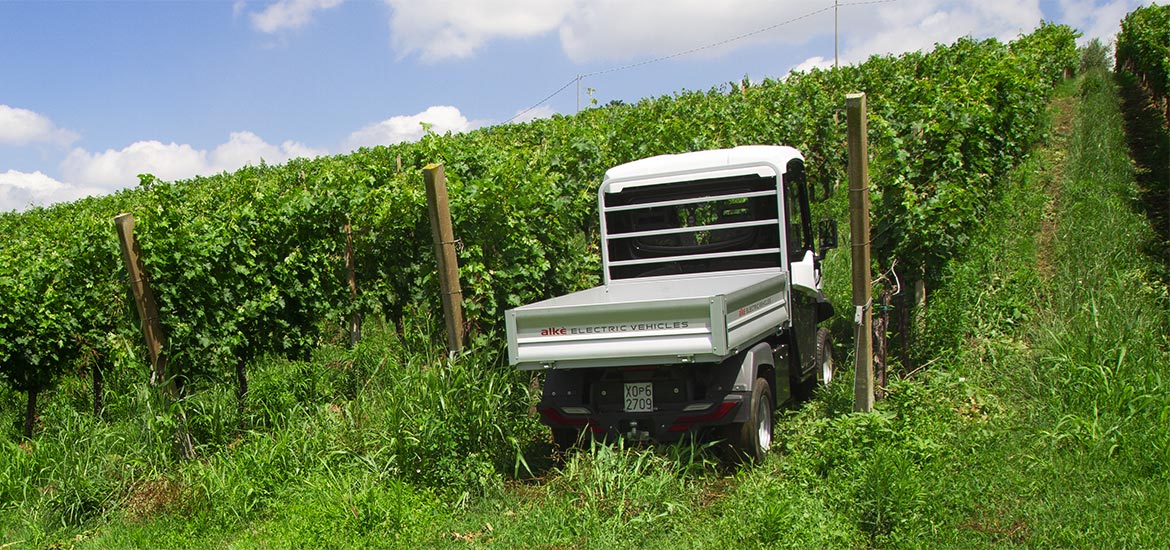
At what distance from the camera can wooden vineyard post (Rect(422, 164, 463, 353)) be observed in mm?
6430

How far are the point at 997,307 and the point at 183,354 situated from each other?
7053 mm

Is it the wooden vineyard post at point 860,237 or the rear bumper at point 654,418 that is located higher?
the wooden vineyard post at point 860,237

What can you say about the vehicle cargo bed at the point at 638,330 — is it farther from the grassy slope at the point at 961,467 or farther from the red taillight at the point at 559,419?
the grassy slope at the point at 961,467

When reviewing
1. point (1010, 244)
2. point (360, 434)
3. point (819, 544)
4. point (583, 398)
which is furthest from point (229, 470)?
point (1010, 244)

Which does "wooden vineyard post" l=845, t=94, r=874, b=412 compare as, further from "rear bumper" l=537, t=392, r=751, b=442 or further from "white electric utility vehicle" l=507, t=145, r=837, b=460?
"rear bumper" l=537, t=392, r=751, b=442

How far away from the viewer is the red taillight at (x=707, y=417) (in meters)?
5.40

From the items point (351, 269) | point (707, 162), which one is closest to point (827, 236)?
point (707, 162)

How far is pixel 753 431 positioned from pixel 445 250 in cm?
262

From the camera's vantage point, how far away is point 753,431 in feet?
18.2

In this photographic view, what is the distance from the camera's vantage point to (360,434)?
6.23 metres

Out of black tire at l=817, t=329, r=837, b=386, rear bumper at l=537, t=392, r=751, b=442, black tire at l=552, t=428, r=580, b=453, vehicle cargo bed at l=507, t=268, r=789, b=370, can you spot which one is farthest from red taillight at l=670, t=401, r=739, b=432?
black tire at l=817, t=329, r=837, b=386

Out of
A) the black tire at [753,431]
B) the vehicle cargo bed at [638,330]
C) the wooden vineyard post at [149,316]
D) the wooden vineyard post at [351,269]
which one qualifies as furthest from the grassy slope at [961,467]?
the wooden vineyard post at [351,269]

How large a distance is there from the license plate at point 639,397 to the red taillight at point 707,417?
194 millimetres

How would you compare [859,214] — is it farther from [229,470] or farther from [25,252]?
[25,252]
